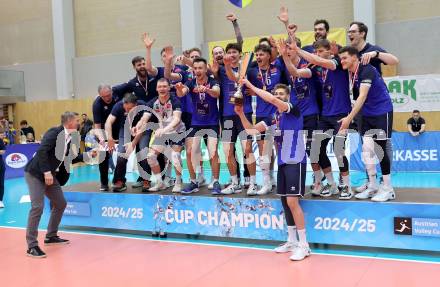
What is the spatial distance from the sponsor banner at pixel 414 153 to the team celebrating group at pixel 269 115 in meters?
6.55

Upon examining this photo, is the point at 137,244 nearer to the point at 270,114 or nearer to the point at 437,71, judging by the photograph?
the point at 270,114

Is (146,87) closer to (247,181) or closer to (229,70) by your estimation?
(229,70)

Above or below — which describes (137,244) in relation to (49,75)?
below

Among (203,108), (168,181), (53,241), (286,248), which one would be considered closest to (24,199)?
(53,241)

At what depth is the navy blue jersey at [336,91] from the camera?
20.8ft

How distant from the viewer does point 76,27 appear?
72.5 feet

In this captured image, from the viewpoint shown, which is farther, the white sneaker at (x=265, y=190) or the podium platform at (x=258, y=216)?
the white sneaker at (x=265, y=190)

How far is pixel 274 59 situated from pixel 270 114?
2.69ft

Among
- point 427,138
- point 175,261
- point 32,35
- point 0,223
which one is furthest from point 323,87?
point 32,35

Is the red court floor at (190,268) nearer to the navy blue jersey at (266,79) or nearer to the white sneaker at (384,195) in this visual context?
the white sneaker at (384,195)

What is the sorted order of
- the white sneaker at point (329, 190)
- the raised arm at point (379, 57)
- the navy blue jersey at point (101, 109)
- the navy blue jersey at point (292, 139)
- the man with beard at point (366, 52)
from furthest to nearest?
the navy blue jersey at point (101, 109) < the white sneaker at point (329, 190) < the man with beard at point (366, 52) < the raised arm at point (379, 57) < the navy blue jersey at point (292, 139)

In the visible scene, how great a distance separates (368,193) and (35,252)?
4660mm

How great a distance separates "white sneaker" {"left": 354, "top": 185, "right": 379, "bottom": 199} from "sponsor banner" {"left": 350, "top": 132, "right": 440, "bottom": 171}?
21.8ft

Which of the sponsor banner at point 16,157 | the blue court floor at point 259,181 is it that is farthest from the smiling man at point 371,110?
the sponsor banner at point 16,157
